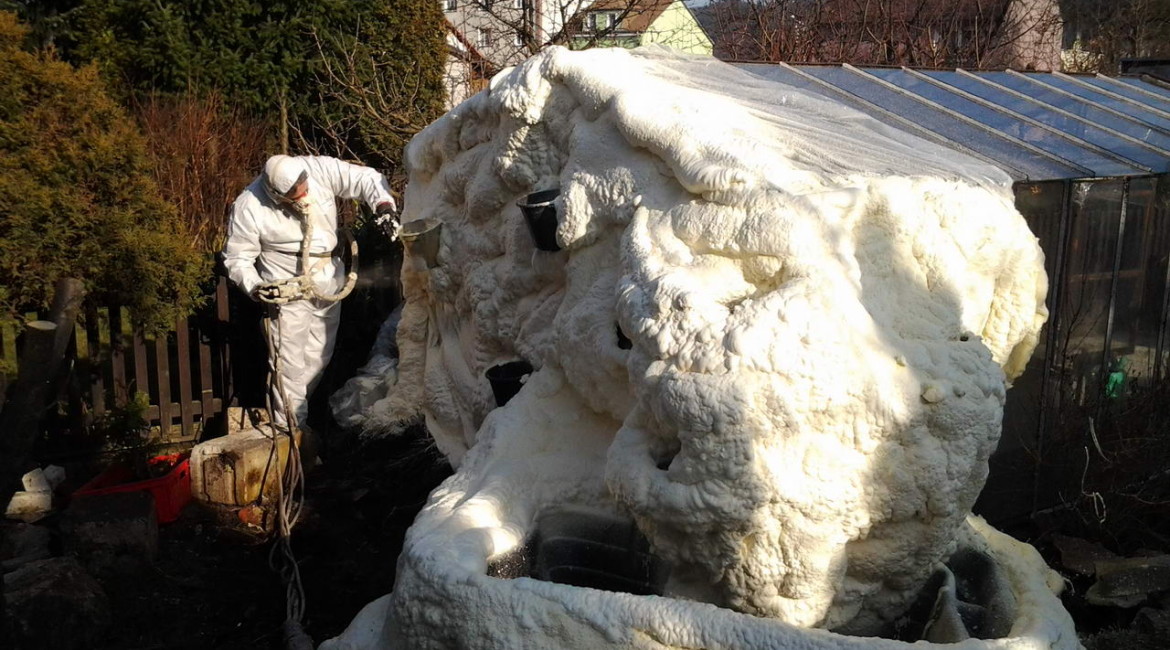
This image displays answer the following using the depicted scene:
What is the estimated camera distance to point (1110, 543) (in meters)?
4.99

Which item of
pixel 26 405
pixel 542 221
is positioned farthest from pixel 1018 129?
pixel 26 405

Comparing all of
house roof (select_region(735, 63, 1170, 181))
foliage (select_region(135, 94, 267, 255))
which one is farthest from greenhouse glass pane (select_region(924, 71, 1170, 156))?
foliage (select_region(135, 94, 267, 255))

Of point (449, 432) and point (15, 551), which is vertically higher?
point (449, 432)

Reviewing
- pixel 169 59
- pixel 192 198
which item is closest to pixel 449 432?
pixel 192 198

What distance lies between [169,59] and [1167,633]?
11.6 metres

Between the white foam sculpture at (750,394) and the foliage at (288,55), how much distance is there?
8.21 meters

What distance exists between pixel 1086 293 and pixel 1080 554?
4.13 feet

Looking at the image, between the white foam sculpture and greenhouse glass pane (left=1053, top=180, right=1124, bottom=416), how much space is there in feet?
3.93

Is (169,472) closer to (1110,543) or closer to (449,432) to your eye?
(449,432)

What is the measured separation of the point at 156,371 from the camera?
23.1 ft

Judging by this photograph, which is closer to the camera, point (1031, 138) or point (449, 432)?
point (1031, 138)

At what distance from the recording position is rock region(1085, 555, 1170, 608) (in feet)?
14.1

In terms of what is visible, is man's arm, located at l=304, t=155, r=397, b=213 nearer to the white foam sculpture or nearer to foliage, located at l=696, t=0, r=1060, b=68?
the white foam sculpture

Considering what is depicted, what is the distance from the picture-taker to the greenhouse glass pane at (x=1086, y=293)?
191 inches
